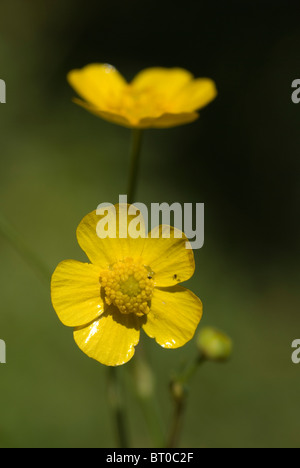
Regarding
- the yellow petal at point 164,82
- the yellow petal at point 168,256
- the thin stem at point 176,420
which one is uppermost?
the yellow petal at point 164,82

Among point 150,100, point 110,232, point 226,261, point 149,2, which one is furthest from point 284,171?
point 110,232

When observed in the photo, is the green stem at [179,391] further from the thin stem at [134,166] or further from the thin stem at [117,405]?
the thin stem at [134,166]

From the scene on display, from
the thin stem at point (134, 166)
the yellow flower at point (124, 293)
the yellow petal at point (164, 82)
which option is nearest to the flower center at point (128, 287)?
the yellow flower at point (124, 293)

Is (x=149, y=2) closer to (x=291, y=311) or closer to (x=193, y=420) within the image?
(x=291, y=311)

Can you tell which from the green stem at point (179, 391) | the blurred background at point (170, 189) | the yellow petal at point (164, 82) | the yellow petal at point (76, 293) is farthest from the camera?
the blurred background at point (170, 189)

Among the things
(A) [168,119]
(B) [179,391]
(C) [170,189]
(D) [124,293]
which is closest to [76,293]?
(D) [124,293]

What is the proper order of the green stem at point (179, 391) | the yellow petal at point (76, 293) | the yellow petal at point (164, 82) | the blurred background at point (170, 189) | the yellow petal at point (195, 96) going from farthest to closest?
the blurred background at point (170, 189), the yellow petal at point (164, 82), the yellow petal at point (195, 96), the green stem at point (179, 391), the yellow petal at point (76, 293)
